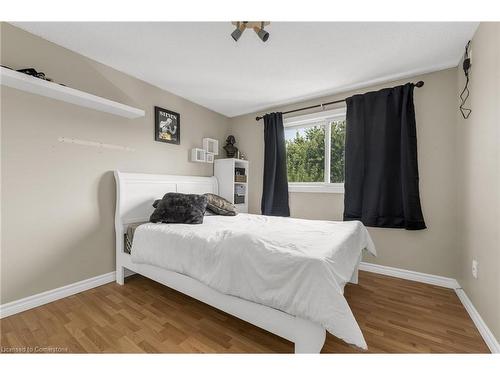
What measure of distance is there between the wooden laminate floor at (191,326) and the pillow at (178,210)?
0.73 m

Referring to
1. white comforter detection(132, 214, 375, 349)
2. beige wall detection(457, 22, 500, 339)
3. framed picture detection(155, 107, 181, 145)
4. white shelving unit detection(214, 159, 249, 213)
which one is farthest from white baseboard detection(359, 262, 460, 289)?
framed picture detection(155, 107, 181, 145)

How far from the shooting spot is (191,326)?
1614 millimetres

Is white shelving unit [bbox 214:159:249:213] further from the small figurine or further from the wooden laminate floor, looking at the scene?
Answer: the wooden laminate floor

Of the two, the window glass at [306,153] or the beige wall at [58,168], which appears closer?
the beige wall at [58,168]

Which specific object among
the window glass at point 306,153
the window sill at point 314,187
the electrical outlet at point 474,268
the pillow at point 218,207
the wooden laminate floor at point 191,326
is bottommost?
the wooden laminate floor at point 191,326

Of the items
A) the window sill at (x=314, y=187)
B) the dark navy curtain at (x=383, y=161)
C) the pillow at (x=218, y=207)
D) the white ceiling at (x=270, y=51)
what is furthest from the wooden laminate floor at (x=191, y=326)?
the white ceiling at (x=270, y=51)

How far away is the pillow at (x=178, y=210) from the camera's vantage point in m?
2.27

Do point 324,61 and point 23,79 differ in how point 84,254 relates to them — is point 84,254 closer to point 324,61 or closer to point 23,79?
point 23,79

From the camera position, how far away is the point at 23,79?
1611mm

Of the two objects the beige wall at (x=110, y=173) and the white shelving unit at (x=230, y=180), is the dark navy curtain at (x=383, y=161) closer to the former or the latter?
the beige wall at (x=110, y=173)

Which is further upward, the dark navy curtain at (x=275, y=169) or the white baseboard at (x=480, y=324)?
the dark navy curtain at (x=275, y=169)

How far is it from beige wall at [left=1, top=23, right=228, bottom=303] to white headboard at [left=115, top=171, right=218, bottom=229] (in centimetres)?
15
